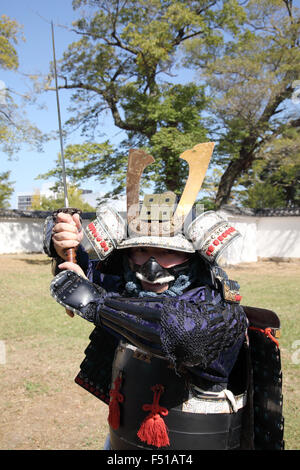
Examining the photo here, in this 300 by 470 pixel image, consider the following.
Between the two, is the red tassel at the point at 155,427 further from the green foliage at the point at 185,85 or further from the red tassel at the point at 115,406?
the green foliage at the point at 185,85

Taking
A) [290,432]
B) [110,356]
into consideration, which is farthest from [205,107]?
[110,356]

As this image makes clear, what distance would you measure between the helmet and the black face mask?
0.36 feet

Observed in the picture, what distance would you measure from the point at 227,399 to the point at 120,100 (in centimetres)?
1378

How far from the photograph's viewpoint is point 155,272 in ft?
5.92

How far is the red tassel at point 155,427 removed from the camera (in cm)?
166

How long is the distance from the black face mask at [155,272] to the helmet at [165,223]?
110mm

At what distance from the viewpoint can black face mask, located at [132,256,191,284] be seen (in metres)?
1.81

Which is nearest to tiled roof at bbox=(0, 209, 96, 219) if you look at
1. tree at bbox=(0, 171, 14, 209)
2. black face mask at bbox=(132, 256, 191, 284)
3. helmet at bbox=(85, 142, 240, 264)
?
tree at bbox=(0, 171, 14, 209)

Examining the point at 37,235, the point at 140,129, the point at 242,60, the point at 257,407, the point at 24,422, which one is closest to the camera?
the point at 257,407

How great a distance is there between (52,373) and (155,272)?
3953mm

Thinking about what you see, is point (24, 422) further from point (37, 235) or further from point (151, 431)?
point (37, 235)

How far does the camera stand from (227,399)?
177 centimetres

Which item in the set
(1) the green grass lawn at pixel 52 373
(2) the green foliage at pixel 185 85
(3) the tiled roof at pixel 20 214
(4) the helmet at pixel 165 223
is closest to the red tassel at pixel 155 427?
(4) the helmet at pixel 165 223
